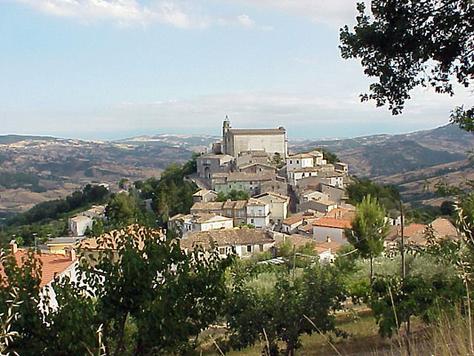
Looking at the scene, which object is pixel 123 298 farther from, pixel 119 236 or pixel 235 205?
pixel 235 205

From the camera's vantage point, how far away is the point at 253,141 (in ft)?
217

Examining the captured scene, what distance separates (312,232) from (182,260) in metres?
32.9

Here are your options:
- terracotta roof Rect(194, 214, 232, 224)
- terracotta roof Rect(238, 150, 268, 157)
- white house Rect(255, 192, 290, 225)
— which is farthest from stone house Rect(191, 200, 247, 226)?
terracotta roof Rect(238, 150, 268, 157)

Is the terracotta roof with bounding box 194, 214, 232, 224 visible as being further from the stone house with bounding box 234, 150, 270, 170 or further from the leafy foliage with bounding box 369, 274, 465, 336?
the leafy foliage with bounding box 369, 274, 465, 336

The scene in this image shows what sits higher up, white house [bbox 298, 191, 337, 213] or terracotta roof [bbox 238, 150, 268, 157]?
terracotta roof [bbox 238, 150, 268, 157]

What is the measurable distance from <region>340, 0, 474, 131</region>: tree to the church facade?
58.3 m

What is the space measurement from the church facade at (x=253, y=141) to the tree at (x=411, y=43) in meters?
58.3

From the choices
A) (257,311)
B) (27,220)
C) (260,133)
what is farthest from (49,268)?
(260,133)

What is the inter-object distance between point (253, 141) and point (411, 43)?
60.5 meters

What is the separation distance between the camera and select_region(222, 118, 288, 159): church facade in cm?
6600

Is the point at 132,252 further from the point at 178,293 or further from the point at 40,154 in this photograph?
the point at 40,154

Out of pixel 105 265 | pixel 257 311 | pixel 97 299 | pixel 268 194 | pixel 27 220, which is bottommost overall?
pixel 27 220

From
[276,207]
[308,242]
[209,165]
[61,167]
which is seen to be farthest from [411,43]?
[61,167]

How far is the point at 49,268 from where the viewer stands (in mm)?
16562
